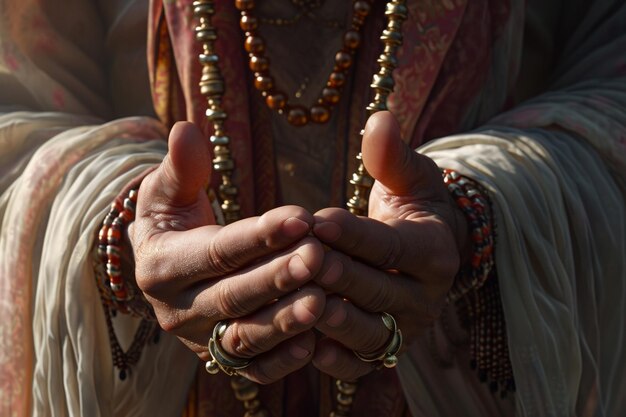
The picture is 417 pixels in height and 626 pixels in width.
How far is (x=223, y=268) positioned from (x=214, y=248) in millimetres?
22

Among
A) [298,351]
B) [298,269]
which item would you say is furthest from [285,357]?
[298,269]

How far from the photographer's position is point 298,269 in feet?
2.69

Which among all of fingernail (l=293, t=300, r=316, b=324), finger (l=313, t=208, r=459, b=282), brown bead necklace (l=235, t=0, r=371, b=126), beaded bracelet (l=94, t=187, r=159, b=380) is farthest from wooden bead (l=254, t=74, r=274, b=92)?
fingernail (l=293, t=300, r=316, b=324)

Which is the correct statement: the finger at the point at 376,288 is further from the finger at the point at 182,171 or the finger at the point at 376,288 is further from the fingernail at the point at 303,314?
the finger at the point at 182,171

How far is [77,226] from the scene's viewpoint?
44.4 inches

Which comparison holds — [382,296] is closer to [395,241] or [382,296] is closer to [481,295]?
[395,241]

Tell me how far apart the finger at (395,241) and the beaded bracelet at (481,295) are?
79 millimetres

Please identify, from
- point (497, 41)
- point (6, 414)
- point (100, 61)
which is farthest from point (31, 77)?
point (497, 41)

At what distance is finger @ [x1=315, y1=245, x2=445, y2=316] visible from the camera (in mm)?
846

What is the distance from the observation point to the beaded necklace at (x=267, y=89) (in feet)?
3.78

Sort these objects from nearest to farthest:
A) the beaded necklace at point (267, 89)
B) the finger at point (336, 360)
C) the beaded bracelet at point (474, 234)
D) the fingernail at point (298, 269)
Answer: the fingernail at point (298, 269), the finger at point (336, 360), the beaded bracelet at point (474, 234), the beaded necklace at point (267, 89)

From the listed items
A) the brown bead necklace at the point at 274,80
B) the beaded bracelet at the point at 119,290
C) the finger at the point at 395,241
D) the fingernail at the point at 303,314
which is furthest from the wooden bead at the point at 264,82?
the fingernail at the point at 303,314

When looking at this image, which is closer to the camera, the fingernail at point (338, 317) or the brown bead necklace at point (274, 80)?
the fingernail at point (338, 317)

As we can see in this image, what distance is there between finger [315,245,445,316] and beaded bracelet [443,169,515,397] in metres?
0.07
